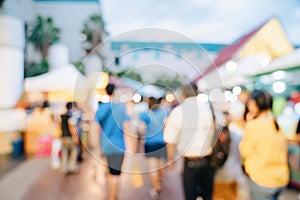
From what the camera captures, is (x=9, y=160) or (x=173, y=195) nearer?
(x=9, y=160)

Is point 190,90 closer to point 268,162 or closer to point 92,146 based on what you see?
point 268,162

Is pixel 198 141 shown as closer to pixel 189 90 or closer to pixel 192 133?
pixel 192 133

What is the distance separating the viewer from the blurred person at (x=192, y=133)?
4.12 feet

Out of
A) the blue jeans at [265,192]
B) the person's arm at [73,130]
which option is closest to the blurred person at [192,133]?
the blue jeans at [265,192]

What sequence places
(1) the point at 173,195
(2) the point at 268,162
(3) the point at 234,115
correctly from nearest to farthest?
(2) the point at 268,162 → (3) the point at 234,115 → (1) the point at 173,195

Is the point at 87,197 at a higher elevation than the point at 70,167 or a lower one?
lower

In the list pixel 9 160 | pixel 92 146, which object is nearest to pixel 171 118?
pixel 92 146

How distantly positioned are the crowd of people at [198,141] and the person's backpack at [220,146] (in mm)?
14

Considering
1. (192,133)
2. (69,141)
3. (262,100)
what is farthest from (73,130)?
(262,100)

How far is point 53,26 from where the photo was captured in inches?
51.9

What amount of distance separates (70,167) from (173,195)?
20.5 inches

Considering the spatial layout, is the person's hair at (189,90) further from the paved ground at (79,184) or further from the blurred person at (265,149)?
the paved ground at (79,184)

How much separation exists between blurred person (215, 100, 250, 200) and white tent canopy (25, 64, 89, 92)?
607 millimetres

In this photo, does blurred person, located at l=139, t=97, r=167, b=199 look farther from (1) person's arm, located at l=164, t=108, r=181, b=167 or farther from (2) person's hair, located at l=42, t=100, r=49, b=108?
(2) person's hair, located at l=42, t=100, r=49, b=108
